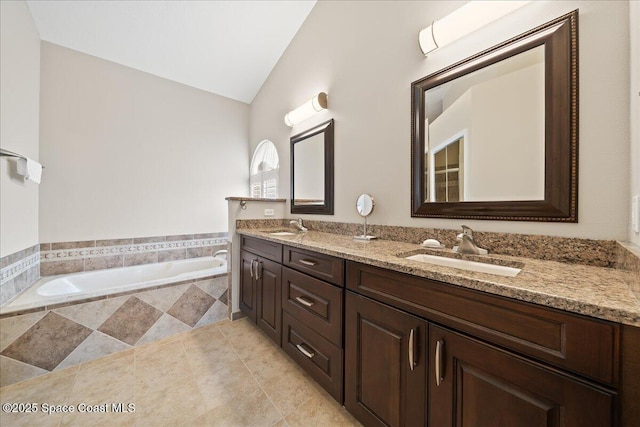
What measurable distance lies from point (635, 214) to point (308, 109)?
2073 mm

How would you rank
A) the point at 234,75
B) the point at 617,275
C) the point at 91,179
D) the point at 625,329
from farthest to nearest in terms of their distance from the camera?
the point at 234,75 → the point at 91,179 → the point at 617,275 → the point at 625,329

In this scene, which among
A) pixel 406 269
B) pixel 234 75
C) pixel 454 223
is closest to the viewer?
pixel 406 269

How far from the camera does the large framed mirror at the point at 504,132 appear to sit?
997 mm

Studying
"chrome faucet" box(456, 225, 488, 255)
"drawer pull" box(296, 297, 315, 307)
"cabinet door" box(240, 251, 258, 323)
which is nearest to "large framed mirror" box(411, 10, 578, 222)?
"chrome faucet" box(456, 225, 488, 255)

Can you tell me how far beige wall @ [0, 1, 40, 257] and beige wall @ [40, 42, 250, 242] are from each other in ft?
0.46

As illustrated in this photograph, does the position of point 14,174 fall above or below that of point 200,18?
below

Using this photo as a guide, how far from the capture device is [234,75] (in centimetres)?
293

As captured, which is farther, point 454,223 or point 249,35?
point 249,35

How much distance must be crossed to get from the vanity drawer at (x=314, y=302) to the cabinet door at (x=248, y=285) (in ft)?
1.66

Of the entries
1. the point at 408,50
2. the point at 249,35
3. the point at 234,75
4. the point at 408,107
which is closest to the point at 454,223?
the point at 408,107

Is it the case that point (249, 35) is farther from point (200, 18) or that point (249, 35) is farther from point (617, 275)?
point (617, 275)

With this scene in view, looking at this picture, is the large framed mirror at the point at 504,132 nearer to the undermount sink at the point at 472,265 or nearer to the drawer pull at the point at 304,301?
the undermount sink at the point at 472,265

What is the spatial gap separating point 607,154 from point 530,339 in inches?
32.3

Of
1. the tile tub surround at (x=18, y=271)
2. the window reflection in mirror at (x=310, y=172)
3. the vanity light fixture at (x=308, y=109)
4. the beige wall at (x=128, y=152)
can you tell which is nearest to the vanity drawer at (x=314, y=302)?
the window reflection in mirror at (x=310, y=172)
